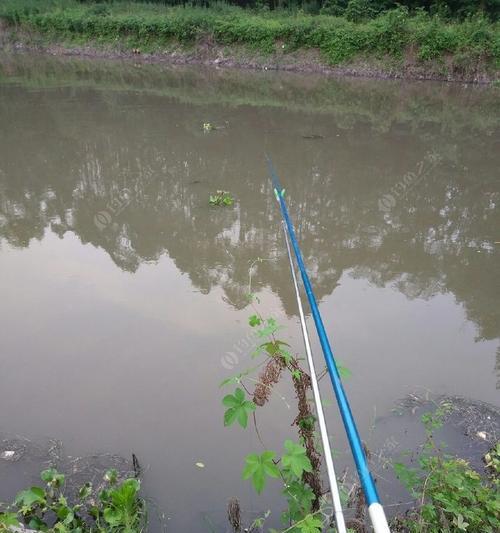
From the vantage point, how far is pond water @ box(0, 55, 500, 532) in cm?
280

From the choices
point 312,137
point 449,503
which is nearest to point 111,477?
point 449,503

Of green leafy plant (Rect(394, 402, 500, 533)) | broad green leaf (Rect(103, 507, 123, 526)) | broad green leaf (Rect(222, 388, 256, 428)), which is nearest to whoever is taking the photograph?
broad green leaf (Rect(222, 388, 256, 428))

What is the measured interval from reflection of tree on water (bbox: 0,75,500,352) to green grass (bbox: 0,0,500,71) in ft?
22.8

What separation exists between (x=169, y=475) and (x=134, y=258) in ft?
8.75

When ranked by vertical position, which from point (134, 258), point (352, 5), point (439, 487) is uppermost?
point (352, 5)

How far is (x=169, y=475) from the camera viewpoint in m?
2.48

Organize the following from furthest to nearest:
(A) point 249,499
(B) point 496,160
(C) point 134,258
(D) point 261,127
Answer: (D) point 261,127
(B) point 496,160
(C) point 134,258
(A) point 249,499

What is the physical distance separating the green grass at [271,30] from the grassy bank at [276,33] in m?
0.03

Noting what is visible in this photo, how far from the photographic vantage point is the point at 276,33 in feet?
54.3

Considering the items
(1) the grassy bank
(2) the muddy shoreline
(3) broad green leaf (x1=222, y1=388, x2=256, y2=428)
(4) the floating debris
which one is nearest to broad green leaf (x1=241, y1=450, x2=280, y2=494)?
(3) broad green leaf (x1=222, y1=388, x2=256, y2=428)

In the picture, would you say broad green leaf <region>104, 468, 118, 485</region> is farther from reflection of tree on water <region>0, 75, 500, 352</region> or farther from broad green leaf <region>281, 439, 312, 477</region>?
reflection of tree on water <region>0, 75, 500, 352</region>

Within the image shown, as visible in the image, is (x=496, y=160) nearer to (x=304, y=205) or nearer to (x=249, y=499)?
(x=304, y=205)

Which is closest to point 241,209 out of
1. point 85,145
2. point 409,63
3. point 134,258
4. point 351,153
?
point 134,258

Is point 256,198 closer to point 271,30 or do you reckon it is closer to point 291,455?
point 291,455
